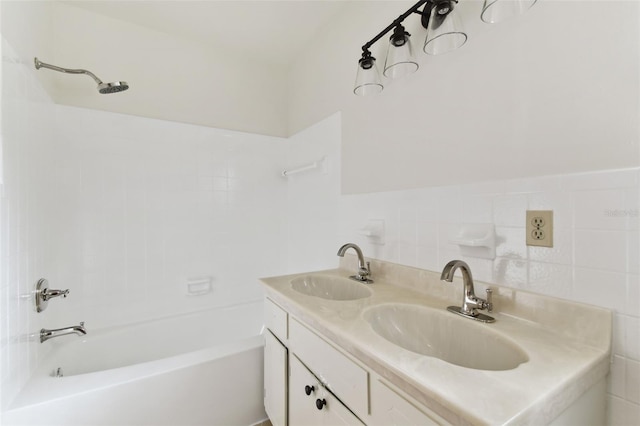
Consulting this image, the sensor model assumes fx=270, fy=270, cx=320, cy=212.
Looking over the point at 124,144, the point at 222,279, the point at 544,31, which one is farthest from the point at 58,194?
the point at 544,31

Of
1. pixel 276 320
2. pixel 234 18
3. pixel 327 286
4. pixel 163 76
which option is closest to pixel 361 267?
pixel 327 286

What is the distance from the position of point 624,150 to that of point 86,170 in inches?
99.4

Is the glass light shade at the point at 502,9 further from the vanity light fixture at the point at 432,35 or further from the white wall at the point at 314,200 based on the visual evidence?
the white wall at the point at 314,200

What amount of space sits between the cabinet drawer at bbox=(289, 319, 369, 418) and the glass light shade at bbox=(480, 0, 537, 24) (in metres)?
1.09

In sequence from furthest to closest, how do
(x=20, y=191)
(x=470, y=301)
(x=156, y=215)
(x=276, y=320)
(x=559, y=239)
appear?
(x=156, y=215)
(x=276, y=320)
(x=20, y=191)
(x=470, y=301)
(x=559, y=239)

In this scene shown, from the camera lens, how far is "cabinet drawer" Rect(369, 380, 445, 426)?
561 mm

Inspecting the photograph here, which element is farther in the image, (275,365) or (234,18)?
(234,18)

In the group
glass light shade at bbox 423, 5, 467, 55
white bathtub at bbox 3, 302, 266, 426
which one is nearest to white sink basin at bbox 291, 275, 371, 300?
white bathtub at bbox 3, 302, 266, 426

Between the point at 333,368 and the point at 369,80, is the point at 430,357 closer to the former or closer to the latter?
the point at 333,368

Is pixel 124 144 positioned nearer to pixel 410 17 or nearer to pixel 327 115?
pixel 327 115

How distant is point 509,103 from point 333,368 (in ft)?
3.42

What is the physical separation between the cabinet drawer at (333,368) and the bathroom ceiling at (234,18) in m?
1.86

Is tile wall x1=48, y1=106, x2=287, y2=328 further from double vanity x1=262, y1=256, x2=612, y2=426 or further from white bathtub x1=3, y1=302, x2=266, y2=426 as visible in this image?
double vanity x1=262, y1=256, x2=612, y2=426

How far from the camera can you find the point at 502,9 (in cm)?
80
